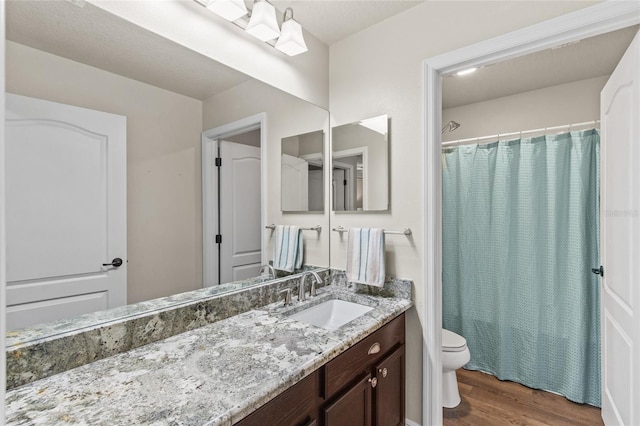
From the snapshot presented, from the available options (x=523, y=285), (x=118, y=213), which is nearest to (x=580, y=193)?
(x=523, y=285)

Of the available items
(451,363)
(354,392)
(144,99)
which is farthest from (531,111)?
(144,99)

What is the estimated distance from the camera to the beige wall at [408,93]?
158 centimetres

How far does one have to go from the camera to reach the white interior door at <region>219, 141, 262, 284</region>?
1474mm

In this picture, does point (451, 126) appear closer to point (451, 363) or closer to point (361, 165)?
point (361, 165)

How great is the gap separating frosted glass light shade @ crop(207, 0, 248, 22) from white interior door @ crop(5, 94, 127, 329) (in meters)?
0.66

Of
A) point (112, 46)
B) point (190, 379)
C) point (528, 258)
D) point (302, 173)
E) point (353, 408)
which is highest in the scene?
point (112, 46)

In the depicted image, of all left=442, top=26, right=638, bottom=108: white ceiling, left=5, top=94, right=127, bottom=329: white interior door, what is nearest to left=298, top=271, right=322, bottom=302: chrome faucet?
left=5, top=94, right=127, bottom=329: white interior door

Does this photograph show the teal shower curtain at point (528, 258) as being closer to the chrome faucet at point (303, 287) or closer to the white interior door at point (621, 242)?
the white interior door at point (621, 242)

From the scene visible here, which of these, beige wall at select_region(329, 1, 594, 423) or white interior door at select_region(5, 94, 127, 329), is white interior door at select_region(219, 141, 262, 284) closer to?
white interior door at select_region(5, 94, 127, 329)

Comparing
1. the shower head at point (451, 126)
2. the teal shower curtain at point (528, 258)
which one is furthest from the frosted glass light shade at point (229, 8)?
the shower head at point (451, 126)

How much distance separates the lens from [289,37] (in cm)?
162

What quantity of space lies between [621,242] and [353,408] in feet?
4.80

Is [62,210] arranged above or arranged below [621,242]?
above

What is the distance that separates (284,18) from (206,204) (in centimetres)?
107
